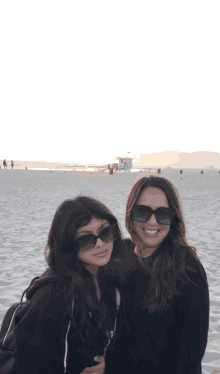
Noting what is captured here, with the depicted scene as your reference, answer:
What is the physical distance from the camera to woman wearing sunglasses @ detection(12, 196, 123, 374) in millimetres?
1367

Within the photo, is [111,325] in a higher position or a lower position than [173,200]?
lower

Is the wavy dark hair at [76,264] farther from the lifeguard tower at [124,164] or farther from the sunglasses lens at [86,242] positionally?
the lifeguard tower at [124,164]

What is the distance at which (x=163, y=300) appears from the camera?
1.67m

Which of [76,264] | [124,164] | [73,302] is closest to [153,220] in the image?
[76,264]

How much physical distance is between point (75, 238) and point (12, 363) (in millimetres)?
683

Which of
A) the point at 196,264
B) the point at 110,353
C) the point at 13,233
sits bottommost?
the point at 13,233

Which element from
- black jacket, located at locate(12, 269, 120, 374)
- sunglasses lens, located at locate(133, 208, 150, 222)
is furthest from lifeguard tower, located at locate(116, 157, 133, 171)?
black jacket, located at locate(12, 269, 120, 374)

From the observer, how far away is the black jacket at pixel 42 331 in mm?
1354

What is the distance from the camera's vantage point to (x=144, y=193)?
6.28 feet

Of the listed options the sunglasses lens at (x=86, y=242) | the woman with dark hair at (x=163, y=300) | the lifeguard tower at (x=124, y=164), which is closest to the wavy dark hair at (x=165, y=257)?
the woman with dark hair at (x=163, y=300)

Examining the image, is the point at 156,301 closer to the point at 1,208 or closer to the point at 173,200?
the point at 173,200

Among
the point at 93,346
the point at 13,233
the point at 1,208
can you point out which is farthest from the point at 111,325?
the point at 1,208

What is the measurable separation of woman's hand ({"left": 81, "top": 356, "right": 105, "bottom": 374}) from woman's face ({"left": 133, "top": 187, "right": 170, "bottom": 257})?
660 millimetres

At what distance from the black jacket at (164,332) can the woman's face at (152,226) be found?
0.57ft
